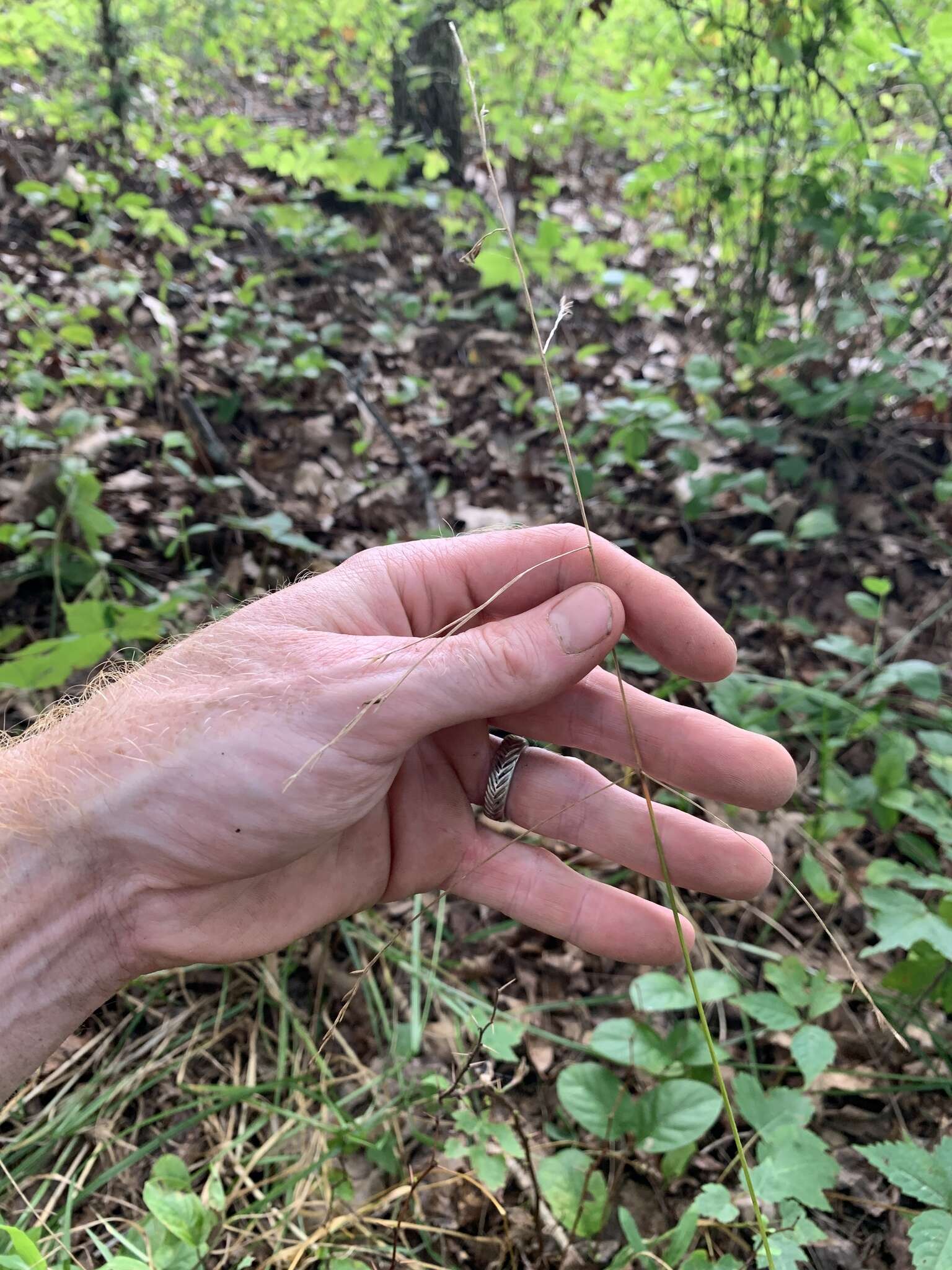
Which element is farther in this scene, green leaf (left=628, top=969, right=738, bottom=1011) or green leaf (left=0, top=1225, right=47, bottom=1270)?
green leaf (left=628, top=969, right=738, bottom=1011)

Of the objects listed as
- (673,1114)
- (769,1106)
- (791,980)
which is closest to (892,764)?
(791,980)

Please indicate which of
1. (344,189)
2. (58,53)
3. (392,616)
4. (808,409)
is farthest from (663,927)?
(58,53)

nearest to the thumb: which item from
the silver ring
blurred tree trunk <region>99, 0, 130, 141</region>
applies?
the silver ring

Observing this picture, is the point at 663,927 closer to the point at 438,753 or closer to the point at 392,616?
the point at 438,753

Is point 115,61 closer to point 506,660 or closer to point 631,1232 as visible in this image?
point 506,660

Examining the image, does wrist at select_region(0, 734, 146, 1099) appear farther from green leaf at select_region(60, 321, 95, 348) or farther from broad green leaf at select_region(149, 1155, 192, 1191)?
green leaf at select_region(60, 321, 95, 348)

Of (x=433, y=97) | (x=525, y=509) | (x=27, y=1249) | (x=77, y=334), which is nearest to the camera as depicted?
(x=27, y=1249)
